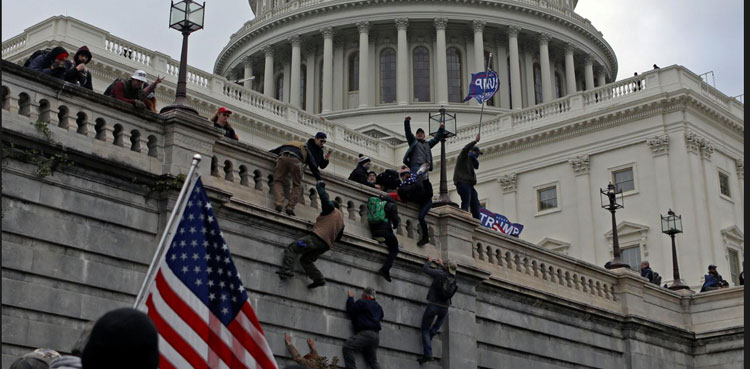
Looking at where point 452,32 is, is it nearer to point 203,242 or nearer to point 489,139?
point 489,139

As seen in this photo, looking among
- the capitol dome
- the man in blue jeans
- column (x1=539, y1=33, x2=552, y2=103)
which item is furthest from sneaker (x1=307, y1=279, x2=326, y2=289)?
column (x1=539, y1=33, x2=552, y2=103)

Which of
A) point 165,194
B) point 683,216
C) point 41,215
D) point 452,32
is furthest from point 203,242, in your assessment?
point 452,32

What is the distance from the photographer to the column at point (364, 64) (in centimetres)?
7394

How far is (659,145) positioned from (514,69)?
26.2 metres

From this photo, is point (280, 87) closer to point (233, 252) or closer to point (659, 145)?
point (659, 145)

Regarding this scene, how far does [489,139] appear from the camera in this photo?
185 feet

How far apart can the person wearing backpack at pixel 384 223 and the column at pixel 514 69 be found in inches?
2179

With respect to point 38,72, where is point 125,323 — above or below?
below

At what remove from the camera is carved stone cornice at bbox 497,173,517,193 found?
54.8 metres

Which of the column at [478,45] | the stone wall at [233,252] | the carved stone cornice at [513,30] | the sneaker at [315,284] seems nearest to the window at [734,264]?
the stone wall at [233,252]

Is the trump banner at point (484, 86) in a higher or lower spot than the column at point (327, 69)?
lower

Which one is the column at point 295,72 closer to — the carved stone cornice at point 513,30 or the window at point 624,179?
the carved stone cornice at point 513,30

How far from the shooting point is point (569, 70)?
78.2 m

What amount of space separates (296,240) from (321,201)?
2.57 ft
